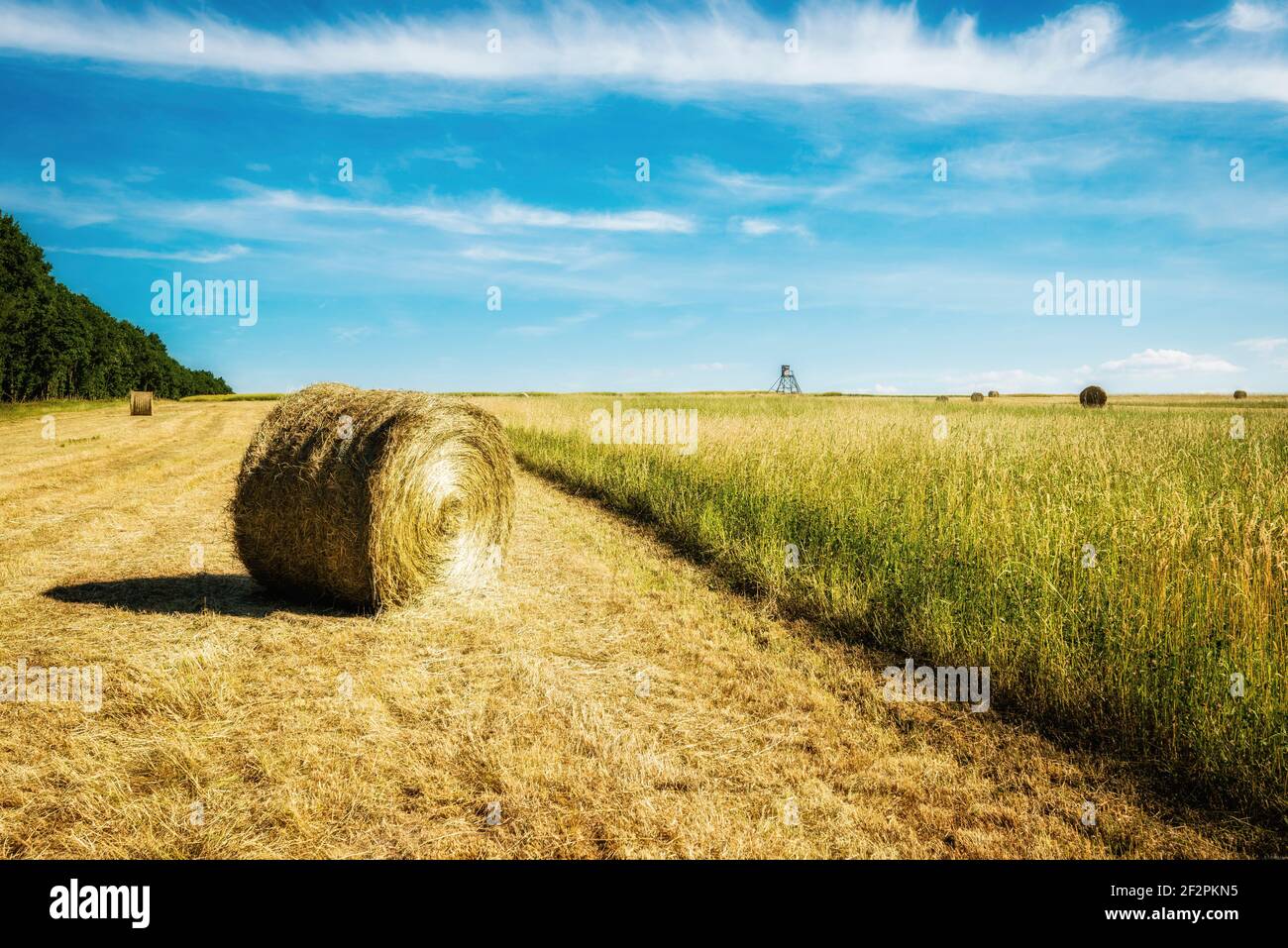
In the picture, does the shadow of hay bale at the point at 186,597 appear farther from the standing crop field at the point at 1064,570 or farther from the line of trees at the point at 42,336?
the line of trees at the point at 42,336

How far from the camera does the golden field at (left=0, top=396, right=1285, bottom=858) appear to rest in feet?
10.9

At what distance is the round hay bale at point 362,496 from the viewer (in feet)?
21.4

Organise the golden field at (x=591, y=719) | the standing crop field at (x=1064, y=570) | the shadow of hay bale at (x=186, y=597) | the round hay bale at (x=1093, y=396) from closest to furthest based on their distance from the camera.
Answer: the golden field at (x=591, y=719), the standing crop field at (x=1064, y=570), the shadow of hay bale at (x=186, y=597), the round hay bale at (x=1093, y=396)

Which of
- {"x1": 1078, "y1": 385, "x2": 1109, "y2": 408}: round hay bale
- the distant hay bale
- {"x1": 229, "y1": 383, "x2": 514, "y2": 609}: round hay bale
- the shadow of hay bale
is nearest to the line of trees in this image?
the distant hay bale

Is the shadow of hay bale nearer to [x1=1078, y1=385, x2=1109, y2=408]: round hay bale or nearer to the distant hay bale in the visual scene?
the distant hay bale

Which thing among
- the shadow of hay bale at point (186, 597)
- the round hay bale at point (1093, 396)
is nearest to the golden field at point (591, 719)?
the shadow of hay bale at point (186, 597)

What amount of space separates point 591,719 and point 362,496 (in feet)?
10.7

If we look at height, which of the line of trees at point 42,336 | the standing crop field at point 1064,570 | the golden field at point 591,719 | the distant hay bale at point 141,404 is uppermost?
the line of trees at point 42,336

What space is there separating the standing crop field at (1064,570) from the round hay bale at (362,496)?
10.1ft

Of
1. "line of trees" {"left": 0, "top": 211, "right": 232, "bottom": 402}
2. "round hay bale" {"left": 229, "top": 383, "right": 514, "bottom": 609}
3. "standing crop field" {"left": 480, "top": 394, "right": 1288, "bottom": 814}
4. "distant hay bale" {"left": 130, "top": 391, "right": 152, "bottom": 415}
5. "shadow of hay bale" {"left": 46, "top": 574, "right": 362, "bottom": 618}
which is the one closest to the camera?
"standing crop field" {"left": 480, "top": 394, "right": 1288, "bottom": 814}

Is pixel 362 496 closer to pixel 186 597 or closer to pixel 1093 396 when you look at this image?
pixel 186 597

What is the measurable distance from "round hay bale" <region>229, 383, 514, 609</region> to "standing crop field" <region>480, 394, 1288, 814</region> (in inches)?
121
